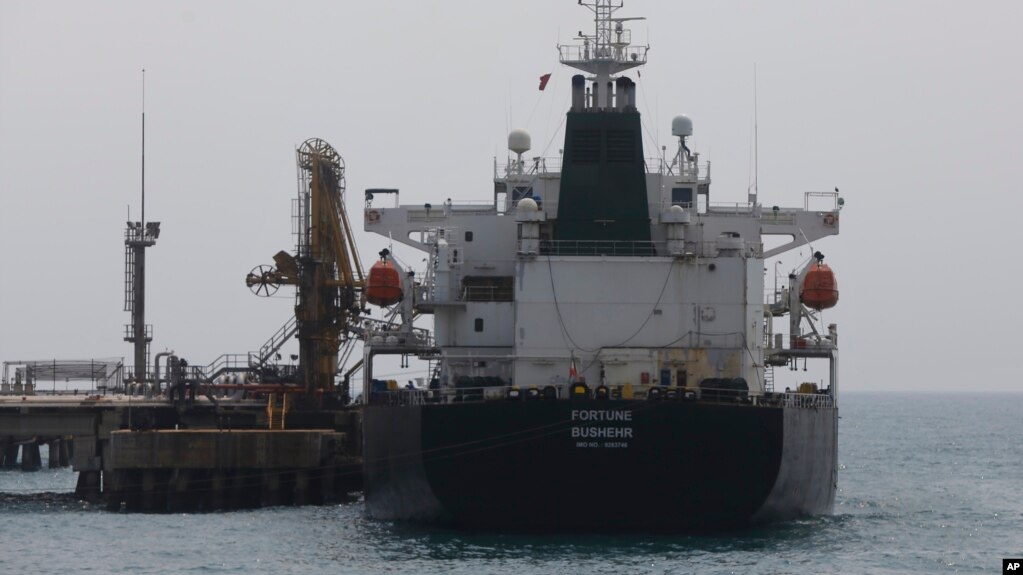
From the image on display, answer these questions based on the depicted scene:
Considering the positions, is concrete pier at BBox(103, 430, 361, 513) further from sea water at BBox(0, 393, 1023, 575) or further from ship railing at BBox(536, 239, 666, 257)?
ship railing at BBox(536, 239, 666, 257)

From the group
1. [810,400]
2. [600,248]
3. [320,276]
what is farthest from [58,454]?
[810,400]

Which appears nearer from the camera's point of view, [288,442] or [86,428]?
[288,442]

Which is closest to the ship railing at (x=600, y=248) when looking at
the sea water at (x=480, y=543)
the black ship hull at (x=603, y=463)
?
the black ship hull at (x=603, y=463)

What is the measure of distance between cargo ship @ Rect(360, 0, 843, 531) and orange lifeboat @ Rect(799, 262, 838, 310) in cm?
6

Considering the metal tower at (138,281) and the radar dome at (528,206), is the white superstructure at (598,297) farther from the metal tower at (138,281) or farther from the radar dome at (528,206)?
the metal tower at (138,281)

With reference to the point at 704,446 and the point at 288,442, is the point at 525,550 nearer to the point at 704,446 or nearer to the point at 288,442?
the point at 704,446

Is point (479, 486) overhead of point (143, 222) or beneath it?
beneath

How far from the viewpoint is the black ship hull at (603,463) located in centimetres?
3834

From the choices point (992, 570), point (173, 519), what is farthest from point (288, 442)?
point (992, 570)

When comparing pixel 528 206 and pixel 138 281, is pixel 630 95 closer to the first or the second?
pixel 528 206

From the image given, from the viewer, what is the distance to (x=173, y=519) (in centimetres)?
4856

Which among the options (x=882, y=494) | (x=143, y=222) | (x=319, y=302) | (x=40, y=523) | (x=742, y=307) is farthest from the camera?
(x=143, y=222)

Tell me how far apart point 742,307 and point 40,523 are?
19.7 m

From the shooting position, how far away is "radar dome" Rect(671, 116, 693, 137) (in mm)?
52125
